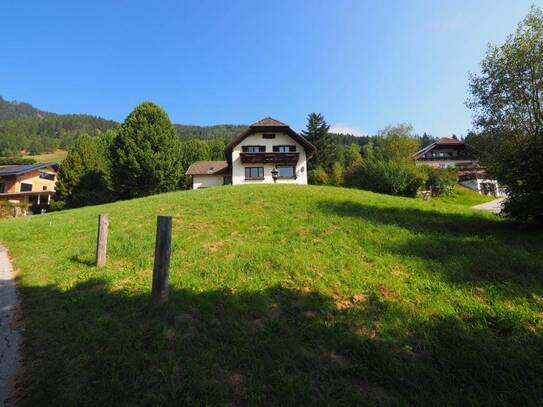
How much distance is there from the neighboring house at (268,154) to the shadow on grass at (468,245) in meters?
23.6

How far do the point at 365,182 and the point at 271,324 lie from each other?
108 feet

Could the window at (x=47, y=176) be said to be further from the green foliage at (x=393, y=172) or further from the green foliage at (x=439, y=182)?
the green foliage at (x=439, y=182)

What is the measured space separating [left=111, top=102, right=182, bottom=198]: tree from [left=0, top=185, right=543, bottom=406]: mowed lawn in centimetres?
2645

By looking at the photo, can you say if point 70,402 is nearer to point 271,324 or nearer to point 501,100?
point 271,324

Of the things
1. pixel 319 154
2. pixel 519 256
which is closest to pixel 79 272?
pixel 519 256

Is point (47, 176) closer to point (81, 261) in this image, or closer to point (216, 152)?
point (216, 152)

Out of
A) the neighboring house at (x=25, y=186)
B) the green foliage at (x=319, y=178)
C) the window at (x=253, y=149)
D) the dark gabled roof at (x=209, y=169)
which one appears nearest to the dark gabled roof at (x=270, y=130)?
the window at (x=253, y=149)

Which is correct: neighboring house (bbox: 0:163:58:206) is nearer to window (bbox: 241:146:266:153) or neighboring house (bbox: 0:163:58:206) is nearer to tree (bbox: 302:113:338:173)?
window (bbox: 241:146:266:153)

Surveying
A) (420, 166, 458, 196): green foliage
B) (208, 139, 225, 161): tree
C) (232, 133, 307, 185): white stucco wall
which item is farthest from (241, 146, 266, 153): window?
(208, 139, 225, 161): tree

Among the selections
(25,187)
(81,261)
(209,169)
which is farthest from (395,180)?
(25,187)

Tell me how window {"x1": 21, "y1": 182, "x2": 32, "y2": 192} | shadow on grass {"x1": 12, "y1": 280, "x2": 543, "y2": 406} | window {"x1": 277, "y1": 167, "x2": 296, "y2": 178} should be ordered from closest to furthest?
1. shadow on grass {"x1": 12, "y1": 280, "x2": 543, "y2": 406}
2. window {"x1": 277, "y1": 167, "x2": 296, "y2": 178}
3. window {"x1": 21, "y1": 182, "x2": 32, "y2": 192}

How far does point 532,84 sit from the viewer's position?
14477 mm

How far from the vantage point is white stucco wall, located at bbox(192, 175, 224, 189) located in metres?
43.4

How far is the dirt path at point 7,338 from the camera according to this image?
140 inches
